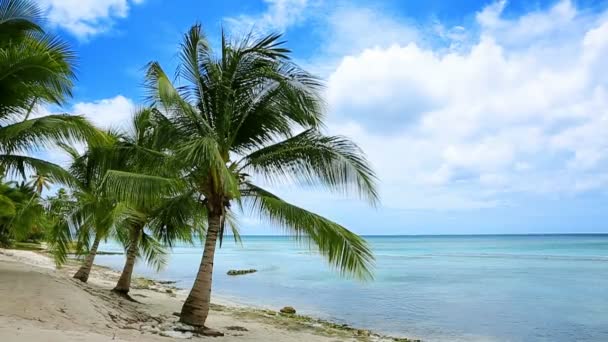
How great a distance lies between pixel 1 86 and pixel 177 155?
12.8 feet

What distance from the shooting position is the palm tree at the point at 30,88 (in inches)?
331

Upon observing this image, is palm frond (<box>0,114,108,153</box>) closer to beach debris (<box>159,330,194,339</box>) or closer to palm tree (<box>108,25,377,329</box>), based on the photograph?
palm tree (<box>108,25,377,329</box>)

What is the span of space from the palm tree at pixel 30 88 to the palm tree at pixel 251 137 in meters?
1.72

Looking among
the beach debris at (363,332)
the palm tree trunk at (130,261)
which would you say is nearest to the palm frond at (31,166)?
the palm tree trunk at (130,261)

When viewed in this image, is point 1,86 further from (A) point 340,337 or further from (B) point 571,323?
(B) point 571,323

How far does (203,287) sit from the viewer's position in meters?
8.64

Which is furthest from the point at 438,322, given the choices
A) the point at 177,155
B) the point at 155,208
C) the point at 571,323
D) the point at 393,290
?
the point at 177,155

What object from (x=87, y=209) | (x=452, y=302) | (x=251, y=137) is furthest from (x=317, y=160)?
(x=452, y=302)

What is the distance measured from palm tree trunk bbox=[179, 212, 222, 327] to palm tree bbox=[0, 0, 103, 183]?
3069 millimetres

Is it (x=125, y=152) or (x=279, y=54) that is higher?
(x=279, y=54)

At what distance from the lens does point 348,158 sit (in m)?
8.45

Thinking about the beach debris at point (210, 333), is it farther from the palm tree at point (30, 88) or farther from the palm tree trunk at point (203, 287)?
the palm tree at point (30, 88)

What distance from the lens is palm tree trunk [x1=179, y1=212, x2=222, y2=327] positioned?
855cm

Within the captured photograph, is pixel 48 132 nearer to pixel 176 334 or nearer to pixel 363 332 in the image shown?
pixel 176 334
